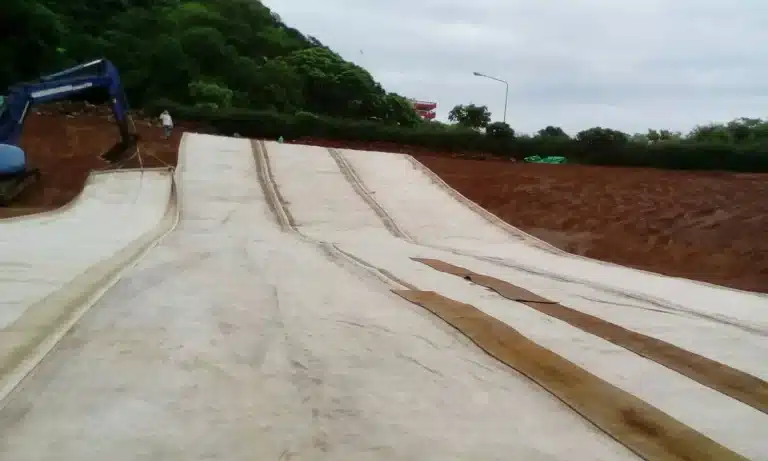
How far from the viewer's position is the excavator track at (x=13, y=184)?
279 inches

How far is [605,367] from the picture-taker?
6.23 ft

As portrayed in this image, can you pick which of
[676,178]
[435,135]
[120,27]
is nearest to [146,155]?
[435,135]

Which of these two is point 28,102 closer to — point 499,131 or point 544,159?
point 499,131

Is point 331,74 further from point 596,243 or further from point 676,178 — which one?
point 596,243

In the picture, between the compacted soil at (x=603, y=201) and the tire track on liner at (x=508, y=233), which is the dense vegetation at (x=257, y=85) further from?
the tire track on liner at (x=508, y=233)

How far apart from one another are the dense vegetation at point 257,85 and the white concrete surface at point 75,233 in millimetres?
5990

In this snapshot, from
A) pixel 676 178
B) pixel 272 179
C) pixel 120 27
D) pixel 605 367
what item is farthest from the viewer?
pixel 120 27

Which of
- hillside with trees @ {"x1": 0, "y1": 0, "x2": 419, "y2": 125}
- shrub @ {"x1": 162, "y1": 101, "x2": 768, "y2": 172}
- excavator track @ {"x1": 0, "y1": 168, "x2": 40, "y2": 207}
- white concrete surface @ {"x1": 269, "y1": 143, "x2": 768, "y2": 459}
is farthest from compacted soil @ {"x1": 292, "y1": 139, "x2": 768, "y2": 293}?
hillside with trees @ {"x1": 0, "y1": 0, "x2": 419, "y2": 125}

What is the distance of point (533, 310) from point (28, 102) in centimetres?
688

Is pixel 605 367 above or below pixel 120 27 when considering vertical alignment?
below

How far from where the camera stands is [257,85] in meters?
20.0

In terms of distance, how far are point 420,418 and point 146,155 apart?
27.8ft

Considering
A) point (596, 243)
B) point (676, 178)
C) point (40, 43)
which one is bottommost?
point (596, 243)

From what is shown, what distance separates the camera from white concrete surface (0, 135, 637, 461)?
129cm
